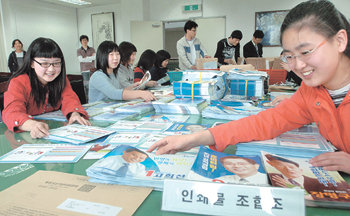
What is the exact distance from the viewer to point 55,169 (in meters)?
0.71

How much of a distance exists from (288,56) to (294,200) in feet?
1.56

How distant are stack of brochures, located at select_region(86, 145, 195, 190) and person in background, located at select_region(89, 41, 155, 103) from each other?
116 centimetres

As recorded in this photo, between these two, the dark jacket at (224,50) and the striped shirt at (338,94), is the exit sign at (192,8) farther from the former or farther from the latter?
the striped shirt at (338,94)

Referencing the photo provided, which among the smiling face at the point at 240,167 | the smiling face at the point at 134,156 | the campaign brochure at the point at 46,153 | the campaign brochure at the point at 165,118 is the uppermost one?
the smiling face at the point at 134,156

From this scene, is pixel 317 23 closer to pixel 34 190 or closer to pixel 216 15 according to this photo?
pixel 34 190

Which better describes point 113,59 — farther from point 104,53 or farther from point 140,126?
point 140,126

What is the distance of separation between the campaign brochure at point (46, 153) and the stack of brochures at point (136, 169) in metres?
0.19

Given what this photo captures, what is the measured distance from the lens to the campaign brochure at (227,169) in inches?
21.6

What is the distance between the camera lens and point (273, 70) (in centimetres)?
265

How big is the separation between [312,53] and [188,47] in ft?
11.6

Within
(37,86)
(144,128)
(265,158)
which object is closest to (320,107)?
(265,158)

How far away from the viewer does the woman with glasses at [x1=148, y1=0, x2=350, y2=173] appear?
0.71 meters

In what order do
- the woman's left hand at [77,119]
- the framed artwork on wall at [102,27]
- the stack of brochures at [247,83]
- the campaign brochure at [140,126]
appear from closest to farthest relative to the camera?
the campaign brochure at [140,126] → the woman's left hand at [77,119] → the stack of brochures at [247,83] → the framed artwork on wall at [102,27]

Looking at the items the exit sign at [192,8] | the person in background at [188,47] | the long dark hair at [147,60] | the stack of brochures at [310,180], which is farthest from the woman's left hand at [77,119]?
the exit sign at [192,8]
